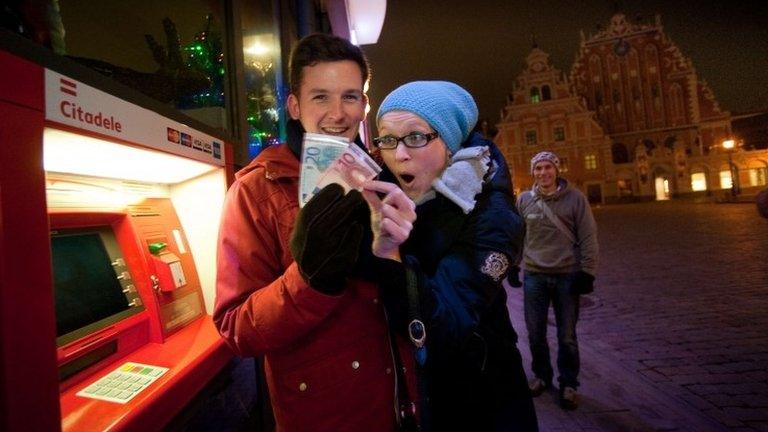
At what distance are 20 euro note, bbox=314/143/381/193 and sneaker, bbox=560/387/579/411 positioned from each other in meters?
3.46

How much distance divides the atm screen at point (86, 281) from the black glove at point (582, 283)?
364 cm

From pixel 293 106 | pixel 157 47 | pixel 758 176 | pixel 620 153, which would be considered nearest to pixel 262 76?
pixel 157 47

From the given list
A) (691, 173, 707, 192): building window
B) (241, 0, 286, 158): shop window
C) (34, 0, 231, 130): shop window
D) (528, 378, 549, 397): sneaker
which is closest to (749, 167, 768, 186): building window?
(691, 173, 707, 192): building window

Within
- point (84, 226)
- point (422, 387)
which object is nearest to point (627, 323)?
point (422, 387)

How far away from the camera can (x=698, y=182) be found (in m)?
45.5

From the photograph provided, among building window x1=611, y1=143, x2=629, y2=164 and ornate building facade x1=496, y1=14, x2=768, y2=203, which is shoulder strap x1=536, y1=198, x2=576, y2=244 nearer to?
ornate building facade x1=496, y1=14, x2=768, y2=203

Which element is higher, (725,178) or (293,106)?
(725,178)

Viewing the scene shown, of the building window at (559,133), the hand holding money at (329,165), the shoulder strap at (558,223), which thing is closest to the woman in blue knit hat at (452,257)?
the hand holding money at (329,165)

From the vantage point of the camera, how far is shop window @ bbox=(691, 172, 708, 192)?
45.2m

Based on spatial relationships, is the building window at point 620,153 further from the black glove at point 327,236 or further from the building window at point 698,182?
the black glove at point 327,236

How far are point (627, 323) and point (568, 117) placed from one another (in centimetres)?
4317

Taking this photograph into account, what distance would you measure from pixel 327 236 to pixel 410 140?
0.62m

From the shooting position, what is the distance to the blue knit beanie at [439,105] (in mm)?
1460

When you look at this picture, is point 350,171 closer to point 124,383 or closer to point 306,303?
point 306,303
